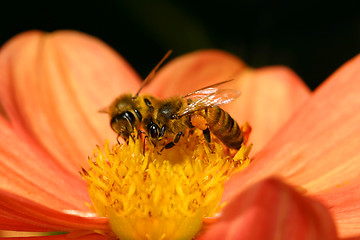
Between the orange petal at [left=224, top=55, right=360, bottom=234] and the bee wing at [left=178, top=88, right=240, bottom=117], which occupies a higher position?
the bee wing at [left=178, top=88, right=240, bottom=117]

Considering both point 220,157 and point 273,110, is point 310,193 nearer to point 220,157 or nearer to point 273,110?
point 220,157

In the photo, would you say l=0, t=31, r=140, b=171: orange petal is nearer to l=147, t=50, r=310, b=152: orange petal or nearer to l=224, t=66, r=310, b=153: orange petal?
l=147, t=50, r=310, b=152: orange petal

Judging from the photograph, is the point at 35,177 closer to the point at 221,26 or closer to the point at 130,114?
the point at 130,114

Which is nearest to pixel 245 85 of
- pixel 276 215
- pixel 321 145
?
pixel 321 145

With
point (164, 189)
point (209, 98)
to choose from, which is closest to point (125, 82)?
point (209, 98)

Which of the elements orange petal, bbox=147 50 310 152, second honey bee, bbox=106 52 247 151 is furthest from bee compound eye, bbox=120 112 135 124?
orange petal, bbox=147 50 310 152

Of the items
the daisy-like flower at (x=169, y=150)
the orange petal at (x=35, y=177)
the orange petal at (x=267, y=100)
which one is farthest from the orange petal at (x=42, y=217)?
the orange petal at (x=267, y=100)

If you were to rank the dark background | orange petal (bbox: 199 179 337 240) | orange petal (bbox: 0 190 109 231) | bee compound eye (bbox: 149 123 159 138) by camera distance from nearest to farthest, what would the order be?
orange petal (bbox: 199 179 337 240)
orange petal (bbox: 0 190 109 231)
bee compound eye (bbox: 149 123 159 138)
the dark background
